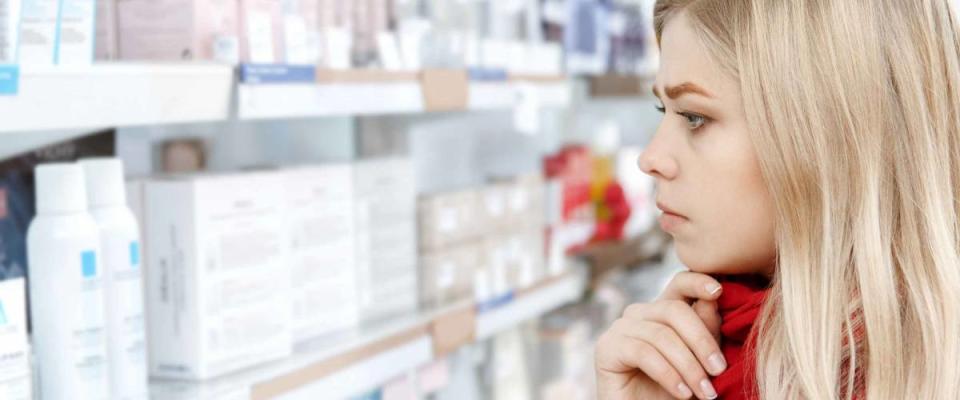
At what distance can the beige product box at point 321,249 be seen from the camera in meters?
1.67

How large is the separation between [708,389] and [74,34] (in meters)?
0.83

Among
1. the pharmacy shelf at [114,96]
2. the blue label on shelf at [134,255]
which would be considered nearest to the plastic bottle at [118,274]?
the blue label on shelf at [134,255]

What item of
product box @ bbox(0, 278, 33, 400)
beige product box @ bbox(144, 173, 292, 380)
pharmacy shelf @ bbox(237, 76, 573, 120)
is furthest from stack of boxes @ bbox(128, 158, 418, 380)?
product box @ bbox(0, 278, 33, 400)

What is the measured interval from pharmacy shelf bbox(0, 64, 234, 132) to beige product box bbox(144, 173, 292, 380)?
0.56 ft

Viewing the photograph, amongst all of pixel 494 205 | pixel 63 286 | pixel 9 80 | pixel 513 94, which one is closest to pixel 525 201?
pixel 494 205

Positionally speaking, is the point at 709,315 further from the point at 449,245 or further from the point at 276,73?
the point at 449,245

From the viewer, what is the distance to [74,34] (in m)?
1.18

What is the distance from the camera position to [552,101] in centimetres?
245

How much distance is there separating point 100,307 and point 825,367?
0.81 m

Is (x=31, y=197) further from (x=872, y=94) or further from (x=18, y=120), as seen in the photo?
(x=872, y=94)

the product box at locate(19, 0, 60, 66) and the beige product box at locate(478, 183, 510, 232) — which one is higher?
the product box at locate(19, 0, 60, 66)

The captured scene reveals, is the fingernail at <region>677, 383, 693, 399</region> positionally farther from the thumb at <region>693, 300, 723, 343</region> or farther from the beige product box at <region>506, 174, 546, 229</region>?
the beige product box at <region>506, 174, 546, 229</region>

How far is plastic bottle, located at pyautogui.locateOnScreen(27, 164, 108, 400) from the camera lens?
119cm

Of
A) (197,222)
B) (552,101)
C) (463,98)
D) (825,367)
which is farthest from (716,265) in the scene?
(552,101)
